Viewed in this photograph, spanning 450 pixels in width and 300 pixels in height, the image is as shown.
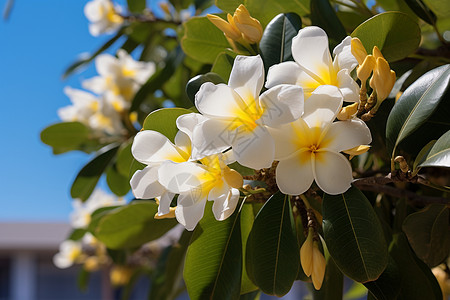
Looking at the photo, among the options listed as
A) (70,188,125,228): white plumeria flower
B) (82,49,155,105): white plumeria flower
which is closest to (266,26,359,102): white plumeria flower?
(82,49,155,105): white plumeria flower

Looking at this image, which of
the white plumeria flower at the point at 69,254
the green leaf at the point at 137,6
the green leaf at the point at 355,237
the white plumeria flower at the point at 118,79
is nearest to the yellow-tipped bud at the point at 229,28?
the green leaf at the point at 355,237

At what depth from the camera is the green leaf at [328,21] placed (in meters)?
0.63

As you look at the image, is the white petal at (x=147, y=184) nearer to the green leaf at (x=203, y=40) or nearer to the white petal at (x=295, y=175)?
the white petal at (x=295, y=175)

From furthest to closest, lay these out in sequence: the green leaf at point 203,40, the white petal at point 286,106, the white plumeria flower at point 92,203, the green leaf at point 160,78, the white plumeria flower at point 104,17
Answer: the white plumeria flower at point 92,203 → the white plumeria flower at point 104,17 → the green leaf at point 160,78 → the green leaf at point 203,40 → the white petal at point 286,106

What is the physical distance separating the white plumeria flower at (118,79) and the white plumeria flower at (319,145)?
82 cm

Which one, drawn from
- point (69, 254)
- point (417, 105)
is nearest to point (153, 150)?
point (417, 105)

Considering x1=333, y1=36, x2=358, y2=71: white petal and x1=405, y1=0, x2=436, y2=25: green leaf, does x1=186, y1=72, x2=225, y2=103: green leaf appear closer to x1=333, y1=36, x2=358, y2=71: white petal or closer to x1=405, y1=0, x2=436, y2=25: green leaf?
x1=333, y1=36, x2=358, y2=71: white petal

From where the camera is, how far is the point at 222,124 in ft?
1.44

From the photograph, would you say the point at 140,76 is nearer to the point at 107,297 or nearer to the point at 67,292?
the point at 107,297

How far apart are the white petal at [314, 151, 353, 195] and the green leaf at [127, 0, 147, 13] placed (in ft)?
3.32

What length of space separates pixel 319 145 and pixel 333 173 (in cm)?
3

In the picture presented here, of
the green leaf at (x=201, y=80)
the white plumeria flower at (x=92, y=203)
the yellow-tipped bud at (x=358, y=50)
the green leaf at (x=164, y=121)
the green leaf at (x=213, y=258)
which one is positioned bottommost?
the white plumeria flower at (x=92, y=203)

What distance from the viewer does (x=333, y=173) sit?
1.48 ft

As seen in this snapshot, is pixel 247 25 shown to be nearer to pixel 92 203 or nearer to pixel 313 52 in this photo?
pixel 313 52
